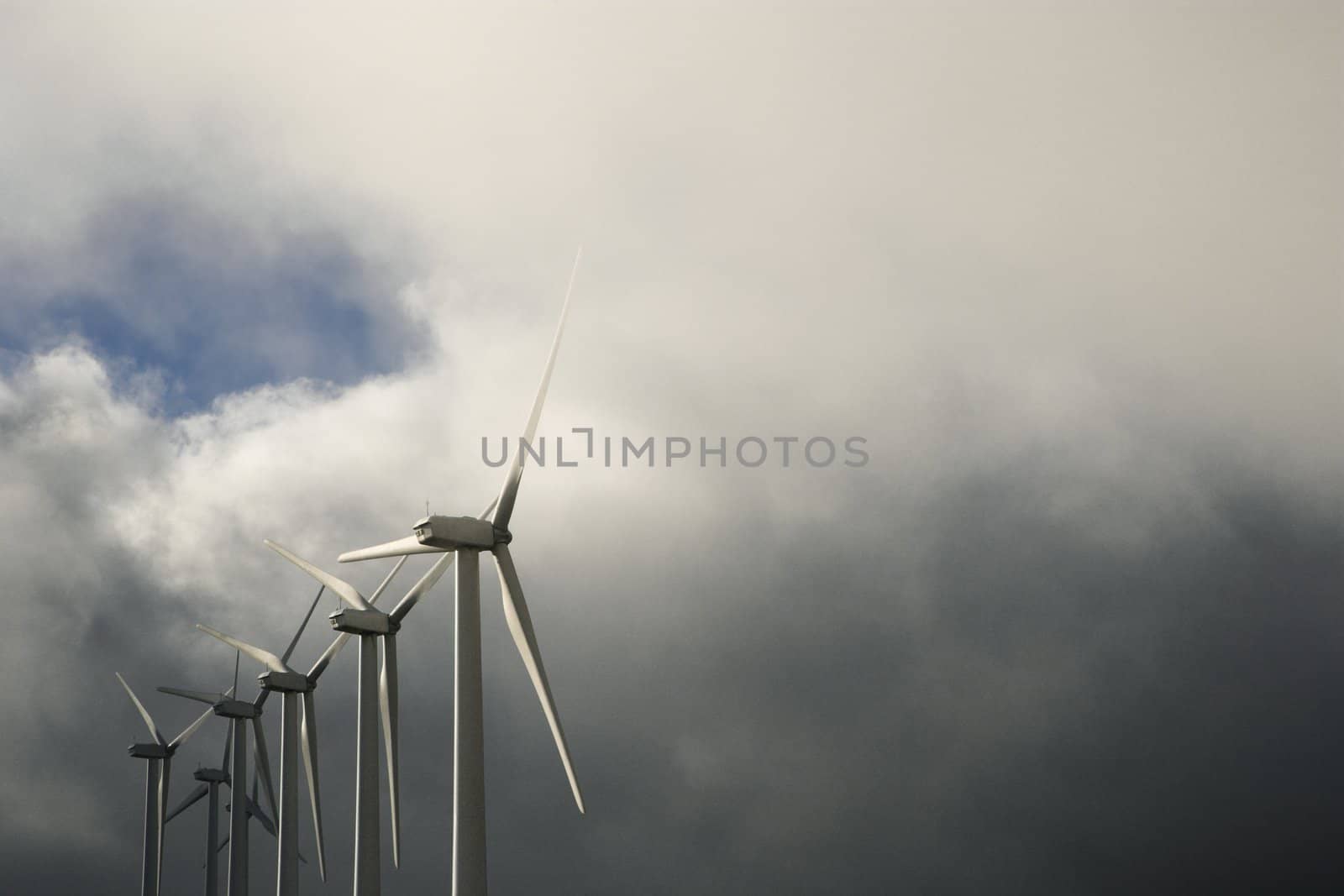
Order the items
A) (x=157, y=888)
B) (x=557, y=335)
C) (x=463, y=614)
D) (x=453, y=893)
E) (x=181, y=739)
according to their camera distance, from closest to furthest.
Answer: (x=453, y=893)
(x=463, y=614)
(x=557, y=335)
(x=157, y=888)
(x=181, y=739)

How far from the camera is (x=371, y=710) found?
6266 centimetres

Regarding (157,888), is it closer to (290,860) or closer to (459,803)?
(290,860)

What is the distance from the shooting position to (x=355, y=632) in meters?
63.9

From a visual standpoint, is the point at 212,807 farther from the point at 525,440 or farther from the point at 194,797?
the point at 525,440

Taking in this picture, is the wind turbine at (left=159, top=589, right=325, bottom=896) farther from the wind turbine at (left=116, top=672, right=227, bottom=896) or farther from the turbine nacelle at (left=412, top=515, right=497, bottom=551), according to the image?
the turbine nacelle at (left=412, top=515, right=497, bottom=551)

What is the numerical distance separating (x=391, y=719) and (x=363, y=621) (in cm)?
511

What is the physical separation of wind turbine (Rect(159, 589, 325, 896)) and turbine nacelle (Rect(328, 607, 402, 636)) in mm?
15958

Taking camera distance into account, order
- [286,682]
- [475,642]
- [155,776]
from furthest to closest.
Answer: [155,776] < [286,682] < [475,642]

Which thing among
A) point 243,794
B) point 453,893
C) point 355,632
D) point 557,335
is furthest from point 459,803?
point 243,794

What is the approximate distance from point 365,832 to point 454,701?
1975 centimetres

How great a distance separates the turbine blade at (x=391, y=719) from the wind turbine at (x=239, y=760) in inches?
650

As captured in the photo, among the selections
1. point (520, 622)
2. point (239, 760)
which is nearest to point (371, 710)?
point (520, 622)

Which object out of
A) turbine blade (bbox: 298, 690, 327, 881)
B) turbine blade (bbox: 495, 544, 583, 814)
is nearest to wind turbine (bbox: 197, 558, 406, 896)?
turbine blade (bbox: 298, 690, 327, 881)

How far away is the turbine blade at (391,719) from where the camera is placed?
60.9 metres
